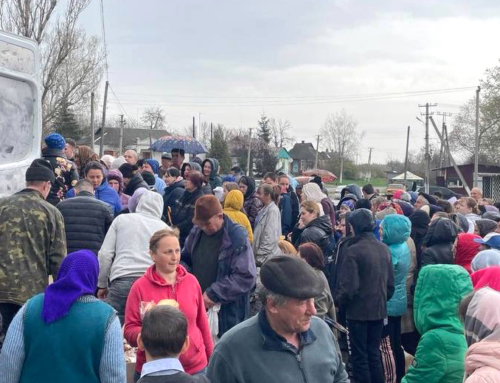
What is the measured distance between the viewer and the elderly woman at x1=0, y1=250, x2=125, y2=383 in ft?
Answer: 11.6

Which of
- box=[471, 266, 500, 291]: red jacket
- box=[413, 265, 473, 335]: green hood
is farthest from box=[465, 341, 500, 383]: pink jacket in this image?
box=[413, 265, 473, 335]: green hood

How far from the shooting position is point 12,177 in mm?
6316

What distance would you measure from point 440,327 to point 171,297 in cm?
197

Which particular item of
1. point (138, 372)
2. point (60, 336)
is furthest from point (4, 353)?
point (138, 372)

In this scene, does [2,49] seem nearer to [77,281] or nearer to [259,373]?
[77,281]

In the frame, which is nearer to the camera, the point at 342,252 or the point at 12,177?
the point at 12,177

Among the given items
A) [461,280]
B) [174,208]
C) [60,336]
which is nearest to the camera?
[60,336]

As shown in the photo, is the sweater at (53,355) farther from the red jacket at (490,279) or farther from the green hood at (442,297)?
the red jacket at (490,279)

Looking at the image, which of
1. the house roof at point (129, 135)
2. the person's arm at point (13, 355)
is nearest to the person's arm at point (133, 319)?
the person's arm at point (13, 355)

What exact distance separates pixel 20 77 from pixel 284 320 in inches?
178

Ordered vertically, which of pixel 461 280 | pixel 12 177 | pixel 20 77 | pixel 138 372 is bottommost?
pixel 138 372

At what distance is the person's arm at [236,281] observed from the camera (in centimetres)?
566

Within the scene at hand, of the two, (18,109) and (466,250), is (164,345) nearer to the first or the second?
(18,109)

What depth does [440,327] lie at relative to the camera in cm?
451
